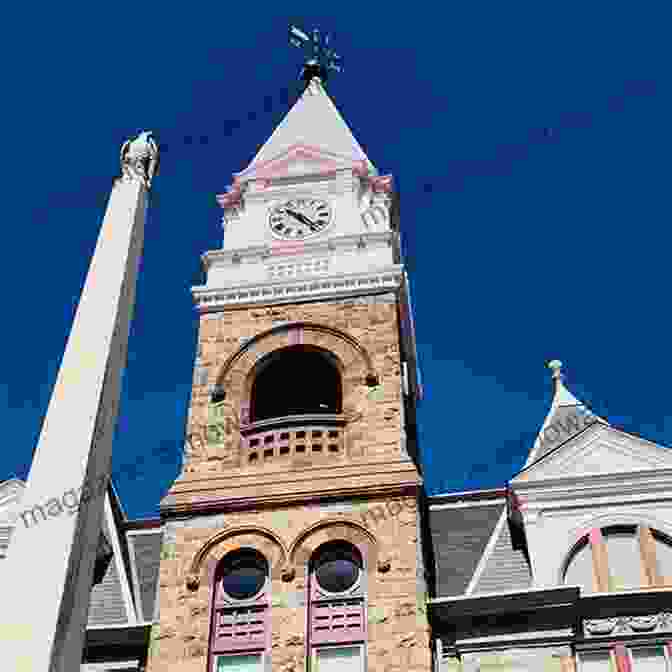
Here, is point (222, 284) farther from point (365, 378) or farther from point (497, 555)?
point (497, 555)

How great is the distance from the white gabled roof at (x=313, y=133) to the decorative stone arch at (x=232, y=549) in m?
10.2

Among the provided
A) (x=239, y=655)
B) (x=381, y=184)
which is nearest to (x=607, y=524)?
(x=239, y=655)

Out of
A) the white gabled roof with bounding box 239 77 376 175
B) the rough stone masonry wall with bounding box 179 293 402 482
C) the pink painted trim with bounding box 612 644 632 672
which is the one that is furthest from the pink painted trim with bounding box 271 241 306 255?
the pink painted trim with bounding box 612 644 632 672

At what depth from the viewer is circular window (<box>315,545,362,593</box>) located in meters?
→ 18.4

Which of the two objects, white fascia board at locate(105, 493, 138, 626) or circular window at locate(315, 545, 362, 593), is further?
white fascia board at locate(105, 493, 138, 626)

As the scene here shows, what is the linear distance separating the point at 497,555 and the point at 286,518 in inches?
145

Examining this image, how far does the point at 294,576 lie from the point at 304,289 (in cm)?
647

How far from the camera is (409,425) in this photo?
874 inches

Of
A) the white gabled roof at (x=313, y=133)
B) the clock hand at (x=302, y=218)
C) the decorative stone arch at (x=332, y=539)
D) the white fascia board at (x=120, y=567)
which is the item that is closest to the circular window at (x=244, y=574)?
the decorative stone arch at (x=332, y=539)

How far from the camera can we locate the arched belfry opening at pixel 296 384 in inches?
856

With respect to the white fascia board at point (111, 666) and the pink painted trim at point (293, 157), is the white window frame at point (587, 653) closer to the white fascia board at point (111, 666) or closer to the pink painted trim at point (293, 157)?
the white fascia board at point (111, 666)

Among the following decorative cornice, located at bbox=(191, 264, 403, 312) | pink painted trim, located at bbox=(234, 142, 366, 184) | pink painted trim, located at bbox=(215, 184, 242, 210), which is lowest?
decorative cornice, located at bbox=(191, 264, 403, 312)

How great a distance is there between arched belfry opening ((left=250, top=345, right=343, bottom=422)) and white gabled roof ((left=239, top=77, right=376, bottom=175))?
5.65 metres

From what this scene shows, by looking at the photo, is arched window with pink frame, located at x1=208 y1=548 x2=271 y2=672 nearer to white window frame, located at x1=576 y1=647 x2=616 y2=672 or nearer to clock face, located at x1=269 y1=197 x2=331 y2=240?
white window frame, located at x1=576 y1=647 x2=616 y2=672
